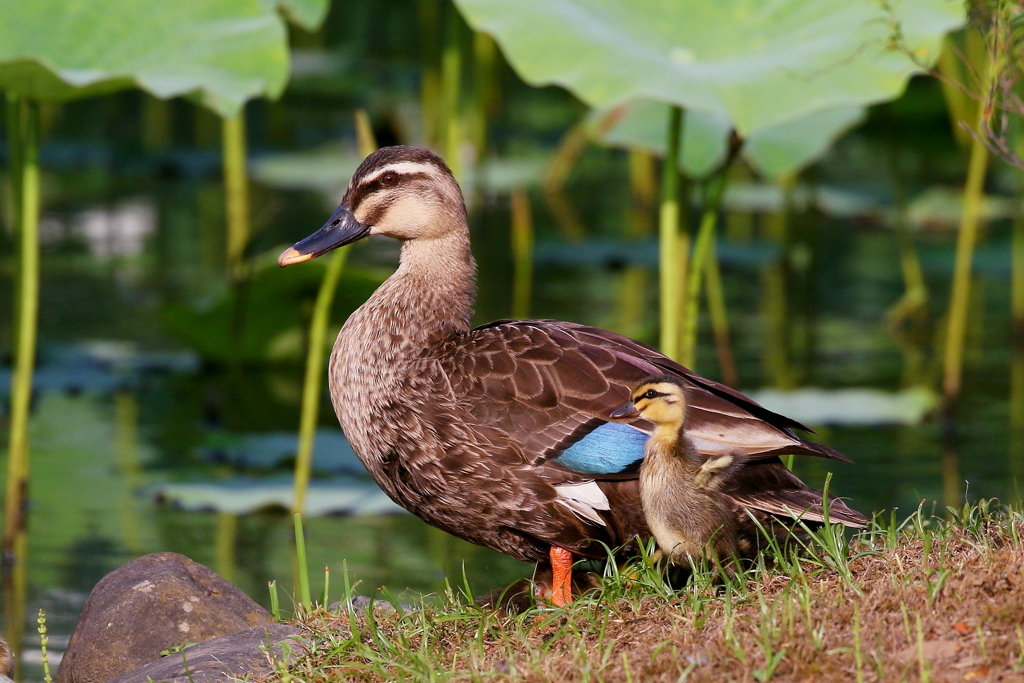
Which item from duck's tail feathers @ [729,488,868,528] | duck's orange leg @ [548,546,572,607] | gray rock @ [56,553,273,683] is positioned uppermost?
duck's tail feathers @ [729,488,868,528]

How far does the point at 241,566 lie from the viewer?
5.89 metres

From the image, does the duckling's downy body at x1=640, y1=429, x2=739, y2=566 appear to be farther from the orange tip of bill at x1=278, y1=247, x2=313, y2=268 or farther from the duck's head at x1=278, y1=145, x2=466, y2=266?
the orange tip of bill at x1=278, y1=247, x2=313, y2=268

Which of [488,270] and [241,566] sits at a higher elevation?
[488,270]

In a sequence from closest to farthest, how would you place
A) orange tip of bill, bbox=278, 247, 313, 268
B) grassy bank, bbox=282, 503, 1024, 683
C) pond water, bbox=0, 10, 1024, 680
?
grassy bank, bbox=282, 503, 1024, 683, orange tip of bill, bbox=278, 247, 313, 268, pond water, bbox=0, 10, 1024, 680

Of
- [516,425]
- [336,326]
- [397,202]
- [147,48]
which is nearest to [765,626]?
[516,425]

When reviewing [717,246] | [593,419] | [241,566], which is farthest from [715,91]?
[717,246]

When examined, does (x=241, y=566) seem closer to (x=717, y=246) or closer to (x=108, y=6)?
(x=108, y=6)

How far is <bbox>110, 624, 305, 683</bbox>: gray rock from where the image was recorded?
3.76 metres

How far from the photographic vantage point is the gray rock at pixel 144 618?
4.32 metres

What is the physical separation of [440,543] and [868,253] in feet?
22.7

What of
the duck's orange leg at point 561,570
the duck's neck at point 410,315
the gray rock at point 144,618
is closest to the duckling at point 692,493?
the duck's orange leg at point 561,570

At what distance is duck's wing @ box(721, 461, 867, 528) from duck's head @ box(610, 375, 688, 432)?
253mm

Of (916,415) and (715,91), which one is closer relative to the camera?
(715,91)

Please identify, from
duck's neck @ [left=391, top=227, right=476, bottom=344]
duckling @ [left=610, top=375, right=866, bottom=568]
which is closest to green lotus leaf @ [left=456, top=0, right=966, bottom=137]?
duck's neck @ [left=391, top=227, right=476, bottom=344]
